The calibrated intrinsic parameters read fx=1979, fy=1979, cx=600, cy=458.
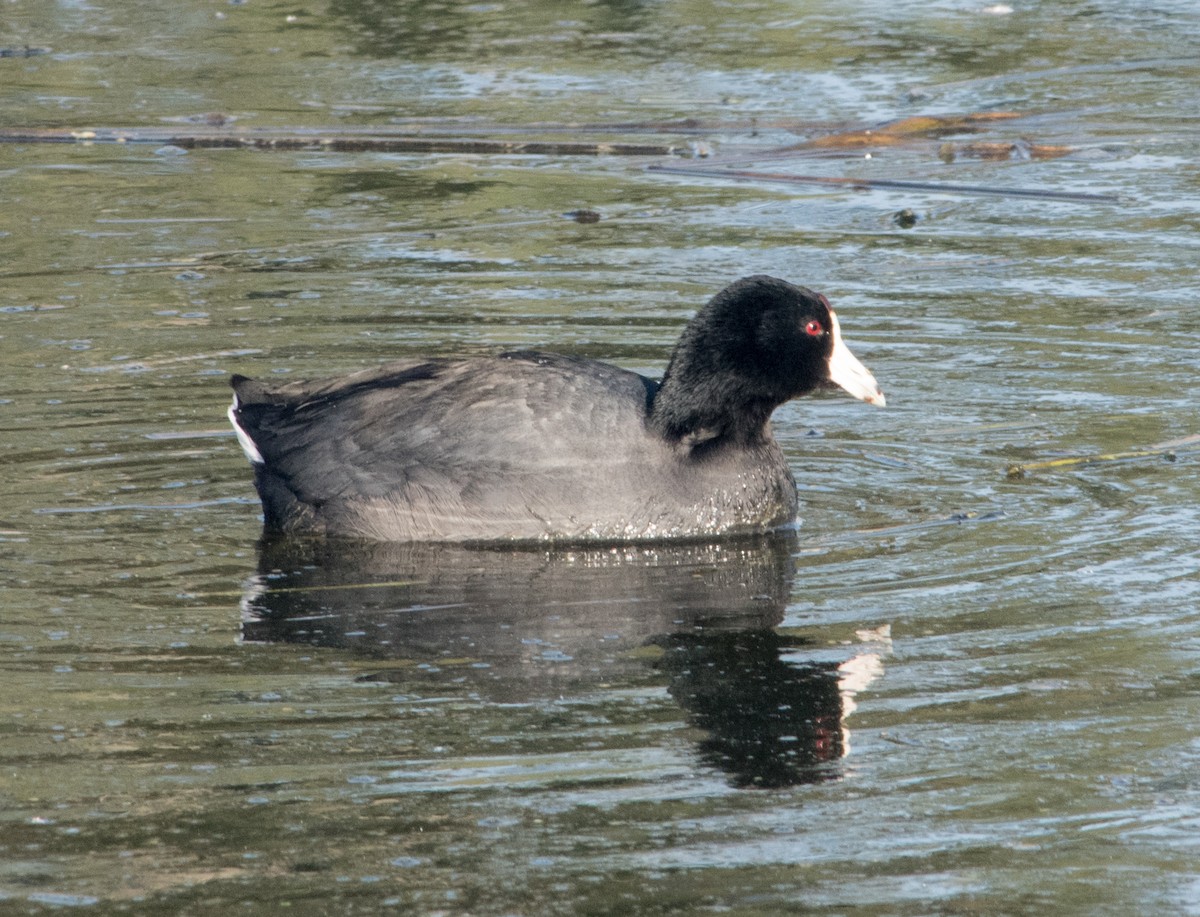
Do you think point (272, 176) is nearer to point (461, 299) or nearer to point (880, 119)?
point (461, 299)

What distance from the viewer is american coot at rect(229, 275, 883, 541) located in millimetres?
6234

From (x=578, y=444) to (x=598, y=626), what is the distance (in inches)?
39.7

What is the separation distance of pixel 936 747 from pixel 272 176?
757 cm

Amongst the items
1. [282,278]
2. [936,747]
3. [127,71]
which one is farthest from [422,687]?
[127,71]

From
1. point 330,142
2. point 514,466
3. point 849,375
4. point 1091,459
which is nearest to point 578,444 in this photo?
point 514,466

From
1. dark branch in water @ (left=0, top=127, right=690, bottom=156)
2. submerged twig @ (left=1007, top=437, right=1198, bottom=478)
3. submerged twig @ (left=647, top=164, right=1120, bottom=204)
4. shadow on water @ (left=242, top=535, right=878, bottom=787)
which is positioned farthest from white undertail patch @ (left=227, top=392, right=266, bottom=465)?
dark branch in water @ (left=0, top=127, right=690, bottom=156)

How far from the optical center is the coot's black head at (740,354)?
6.37 m

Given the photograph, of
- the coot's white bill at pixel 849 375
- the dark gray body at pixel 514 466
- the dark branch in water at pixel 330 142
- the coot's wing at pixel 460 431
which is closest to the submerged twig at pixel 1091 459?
the coot's white bill at pixel 849 375

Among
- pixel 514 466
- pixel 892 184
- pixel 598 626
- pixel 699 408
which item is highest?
pixel 892 184

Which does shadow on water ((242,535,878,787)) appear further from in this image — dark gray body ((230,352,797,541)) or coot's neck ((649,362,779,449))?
coot's neck ((649,362,779,449))

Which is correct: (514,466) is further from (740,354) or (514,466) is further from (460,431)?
(740,354)

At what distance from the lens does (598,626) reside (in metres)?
5.35

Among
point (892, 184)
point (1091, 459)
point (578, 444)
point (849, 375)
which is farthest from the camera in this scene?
point (892, 184)

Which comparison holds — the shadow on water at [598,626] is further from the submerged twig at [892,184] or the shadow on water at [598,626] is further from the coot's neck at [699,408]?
the submerged twig at [892,184]
